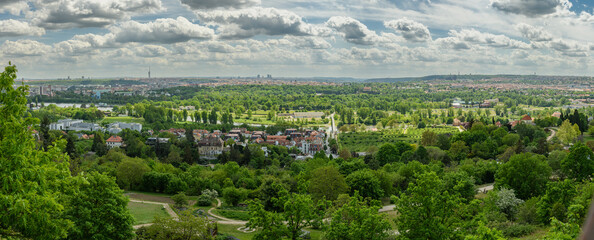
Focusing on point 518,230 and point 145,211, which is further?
point 145,211

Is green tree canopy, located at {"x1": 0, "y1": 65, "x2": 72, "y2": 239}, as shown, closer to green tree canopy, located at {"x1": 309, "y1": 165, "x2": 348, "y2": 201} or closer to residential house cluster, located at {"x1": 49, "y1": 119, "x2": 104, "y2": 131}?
green tree canopy, located at {"x1": 309, "y1": 165, "x2": 348, "y2": 201}

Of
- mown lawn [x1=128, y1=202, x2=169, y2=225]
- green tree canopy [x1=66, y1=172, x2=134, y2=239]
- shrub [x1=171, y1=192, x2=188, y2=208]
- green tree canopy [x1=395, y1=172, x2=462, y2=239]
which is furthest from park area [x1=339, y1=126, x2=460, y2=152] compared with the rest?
green tree canopy [x1=66, y1=172, x2=134, y2=239]

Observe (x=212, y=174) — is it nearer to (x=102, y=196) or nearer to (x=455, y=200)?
(x=102, y=196)

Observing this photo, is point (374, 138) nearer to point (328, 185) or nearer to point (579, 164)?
point (579, 164)

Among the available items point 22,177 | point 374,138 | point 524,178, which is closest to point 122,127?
point 374,138

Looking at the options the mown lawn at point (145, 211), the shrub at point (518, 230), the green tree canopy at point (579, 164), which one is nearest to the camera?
the shrub at point (518, 230)

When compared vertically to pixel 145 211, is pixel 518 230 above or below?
above

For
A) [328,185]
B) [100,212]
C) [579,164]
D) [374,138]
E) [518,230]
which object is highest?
[100,212]

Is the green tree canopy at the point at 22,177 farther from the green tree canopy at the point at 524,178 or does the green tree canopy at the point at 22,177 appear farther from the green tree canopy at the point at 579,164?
the green tree canopy at the point at 579,164

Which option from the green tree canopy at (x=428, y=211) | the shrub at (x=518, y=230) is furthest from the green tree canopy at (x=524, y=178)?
the green tree canopy at (x=428, y=211)
